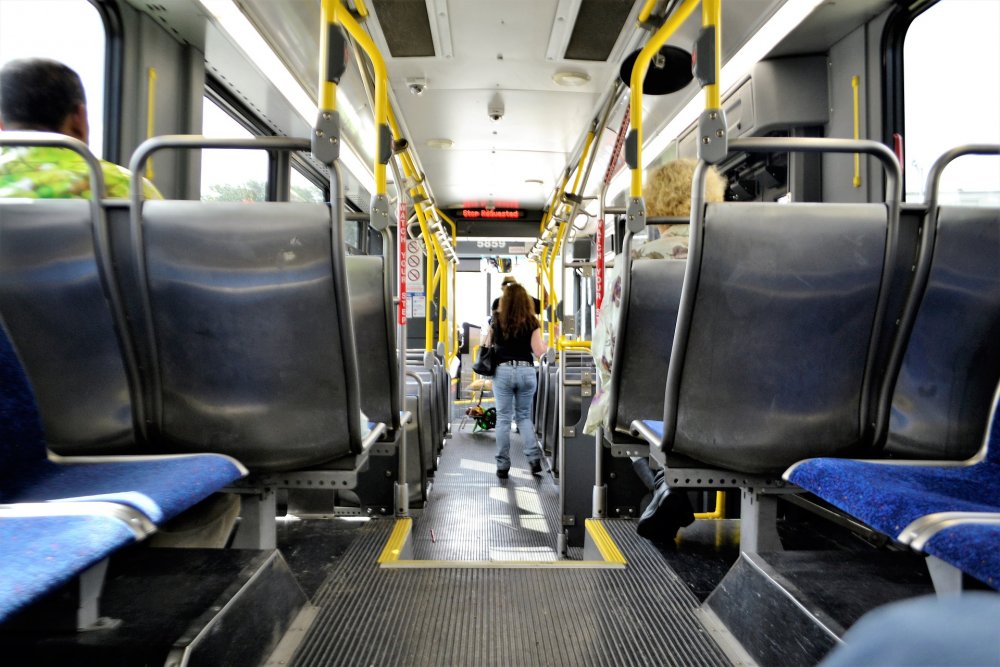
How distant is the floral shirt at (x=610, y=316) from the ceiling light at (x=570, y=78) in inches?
101

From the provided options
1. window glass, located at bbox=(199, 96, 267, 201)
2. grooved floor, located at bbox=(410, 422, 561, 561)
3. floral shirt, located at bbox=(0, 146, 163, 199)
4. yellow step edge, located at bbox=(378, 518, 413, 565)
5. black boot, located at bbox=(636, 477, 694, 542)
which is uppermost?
window glass, located at bbox=(199, 96, 267, 201)

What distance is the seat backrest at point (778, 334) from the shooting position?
1431mm

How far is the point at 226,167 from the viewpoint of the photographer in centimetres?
409

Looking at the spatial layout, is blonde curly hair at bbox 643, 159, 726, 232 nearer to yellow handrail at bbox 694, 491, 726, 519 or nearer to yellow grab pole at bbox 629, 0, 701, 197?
yellow grab pole at bbox 629, 0, 701, 197

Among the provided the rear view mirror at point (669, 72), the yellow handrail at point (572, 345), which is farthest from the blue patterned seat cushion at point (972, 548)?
the rear view mirror at point (669, 72)

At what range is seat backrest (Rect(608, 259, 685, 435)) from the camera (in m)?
2.15

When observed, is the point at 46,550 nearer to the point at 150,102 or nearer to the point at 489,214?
the point at 150,102

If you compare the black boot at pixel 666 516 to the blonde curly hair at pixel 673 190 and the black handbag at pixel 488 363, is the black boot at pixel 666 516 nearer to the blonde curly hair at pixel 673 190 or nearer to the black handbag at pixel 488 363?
the blonde curly hair at pixel 673 190

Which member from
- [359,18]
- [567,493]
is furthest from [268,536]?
[567,493]

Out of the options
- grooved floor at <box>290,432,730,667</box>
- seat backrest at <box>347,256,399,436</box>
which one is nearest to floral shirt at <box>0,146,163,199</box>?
seat backrest at <box>347,256,399,436</box>

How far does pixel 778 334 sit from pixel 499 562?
1.27 meters

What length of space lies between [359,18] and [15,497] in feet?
6.12

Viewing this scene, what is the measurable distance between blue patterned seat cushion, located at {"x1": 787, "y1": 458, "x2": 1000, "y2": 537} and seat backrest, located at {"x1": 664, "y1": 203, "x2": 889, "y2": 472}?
0.19 metres

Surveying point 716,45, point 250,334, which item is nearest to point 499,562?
Result: point 250,334
